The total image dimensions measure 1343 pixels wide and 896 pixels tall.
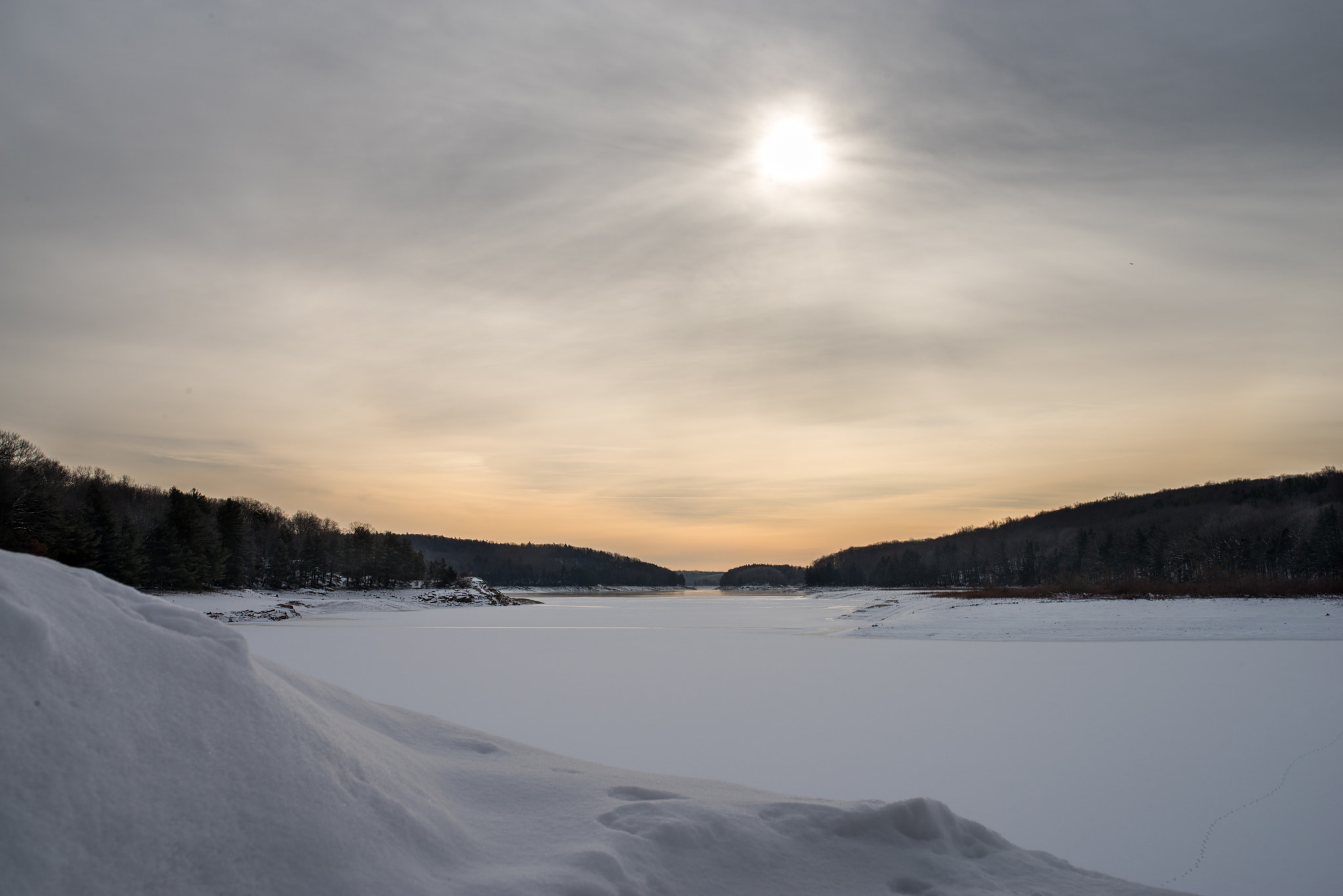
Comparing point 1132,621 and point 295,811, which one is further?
point 1132,621

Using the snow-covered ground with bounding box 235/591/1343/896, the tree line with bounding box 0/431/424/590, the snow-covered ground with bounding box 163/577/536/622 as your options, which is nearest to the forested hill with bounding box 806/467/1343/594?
the snow-covered ground with bounding box 235/591/1343/896

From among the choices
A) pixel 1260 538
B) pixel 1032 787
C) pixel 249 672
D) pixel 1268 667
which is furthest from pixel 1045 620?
pixel 1260 538

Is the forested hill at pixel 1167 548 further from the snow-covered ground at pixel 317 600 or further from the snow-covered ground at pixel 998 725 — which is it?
the snow-covered ground at pixel 317 600

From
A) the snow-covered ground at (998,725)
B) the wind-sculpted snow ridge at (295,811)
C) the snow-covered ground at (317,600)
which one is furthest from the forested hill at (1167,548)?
the snow-covered ground at (317,600)

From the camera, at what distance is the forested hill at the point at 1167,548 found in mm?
61263

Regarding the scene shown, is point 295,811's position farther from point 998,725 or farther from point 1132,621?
point 1132,621

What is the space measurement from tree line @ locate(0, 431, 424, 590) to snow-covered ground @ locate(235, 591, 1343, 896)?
21049 mm

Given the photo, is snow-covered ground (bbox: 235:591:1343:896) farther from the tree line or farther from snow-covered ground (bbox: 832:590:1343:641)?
the tree line

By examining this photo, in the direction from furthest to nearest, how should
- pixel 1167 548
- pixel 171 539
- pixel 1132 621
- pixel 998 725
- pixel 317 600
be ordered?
1. pixel 1167 548
2. pixel 317 600
3. pixel 171 539
4. pixel 1132 621
5. pixel 998 725

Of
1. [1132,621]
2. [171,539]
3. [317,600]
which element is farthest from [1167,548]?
[171,539]

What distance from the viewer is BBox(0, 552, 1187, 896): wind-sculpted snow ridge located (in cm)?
271

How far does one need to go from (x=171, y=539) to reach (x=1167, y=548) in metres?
106

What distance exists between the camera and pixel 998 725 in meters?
9.58

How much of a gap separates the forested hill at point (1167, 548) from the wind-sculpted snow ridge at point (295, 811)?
134 feet
